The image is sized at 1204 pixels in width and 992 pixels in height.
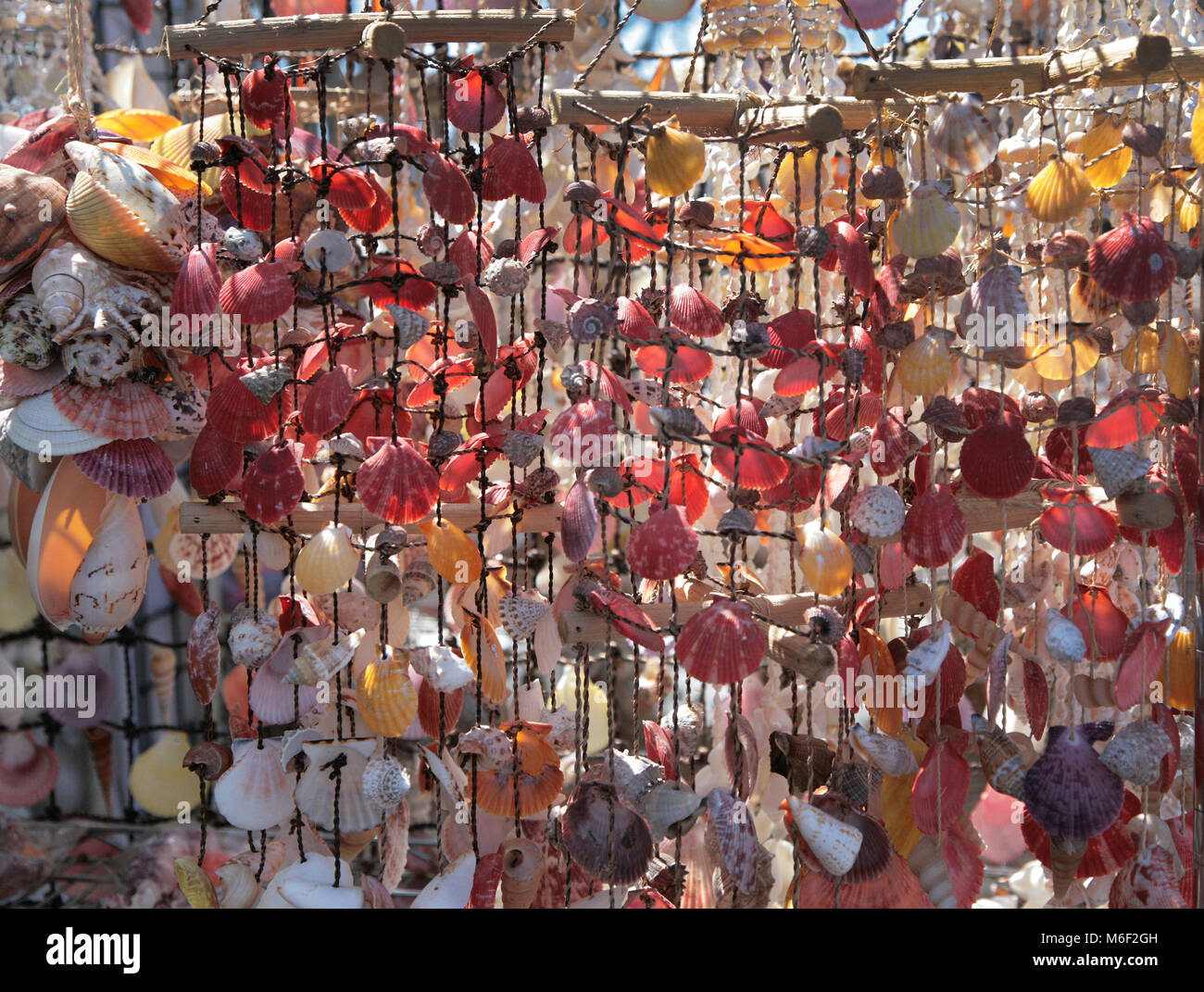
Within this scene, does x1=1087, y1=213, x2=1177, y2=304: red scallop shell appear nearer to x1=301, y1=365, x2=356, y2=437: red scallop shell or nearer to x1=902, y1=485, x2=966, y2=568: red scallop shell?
x1=902, y1=485, x2=966, y2=568: red scallop shell

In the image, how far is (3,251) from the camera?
912 millimetres

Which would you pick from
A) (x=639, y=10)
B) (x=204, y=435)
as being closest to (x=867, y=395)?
(x=204, y=435)

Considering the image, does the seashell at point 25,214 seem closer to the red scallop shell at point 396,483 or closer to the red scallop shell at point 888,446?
the red scallop shell at point 396,483

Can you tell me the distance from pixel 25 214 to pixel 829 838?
857mm

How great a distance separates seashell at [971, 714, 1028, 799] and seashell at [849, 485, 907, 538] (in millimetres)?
204

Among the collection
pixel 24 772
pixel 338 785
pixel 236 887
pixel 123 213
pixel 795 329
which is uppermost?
pixel 123 213

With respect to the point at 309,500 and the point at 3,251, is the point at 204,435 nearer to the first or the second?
the point at 309,500

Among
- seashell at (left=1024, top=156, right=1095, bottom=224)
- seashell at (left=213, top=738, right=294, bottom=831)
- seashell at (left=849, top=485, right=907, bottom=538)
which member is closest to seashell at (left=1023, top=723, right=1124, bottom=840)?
seashell at (left=849, top=485, right=907, bottom=538)

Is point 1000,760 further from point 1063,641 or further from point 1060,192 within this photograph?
point 1060,192

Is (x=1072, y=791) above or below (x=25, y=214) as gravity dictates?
below

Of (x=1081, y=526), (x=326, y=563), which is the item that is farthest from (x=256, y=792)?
(x=1081, y=526)

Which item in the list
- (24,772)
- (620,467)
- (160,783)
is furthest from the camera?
(24,772)

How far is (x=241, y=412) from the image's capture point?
0.92m

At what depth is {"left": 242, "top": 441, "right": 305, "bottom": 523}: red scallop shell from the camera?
897 mm
